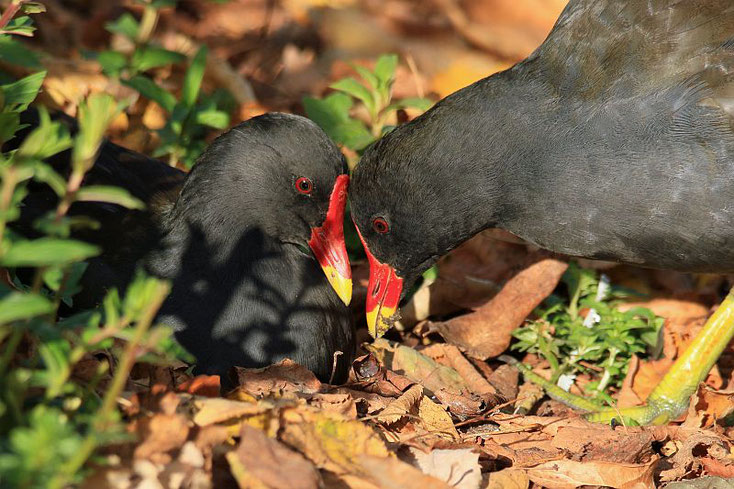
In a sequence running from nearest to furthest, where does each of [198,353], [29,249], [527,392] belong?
[29,249] < [198,353] < [527,392]

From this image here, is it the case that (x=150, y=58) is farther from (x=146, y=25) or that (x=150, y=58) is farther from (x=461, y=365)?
(x=461, y=365)

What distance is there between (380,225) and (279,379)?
100cm

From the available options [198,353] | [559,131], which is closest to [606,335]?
[559,131]

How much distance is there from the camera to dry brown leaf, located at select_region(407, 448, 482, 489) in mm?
2914

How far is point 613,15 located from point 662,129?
588mm

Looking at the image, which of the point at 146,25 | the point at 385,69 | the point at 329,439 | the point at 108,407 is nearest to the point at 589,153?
the point at 385,69

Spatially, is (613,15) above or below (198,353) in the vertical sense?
above

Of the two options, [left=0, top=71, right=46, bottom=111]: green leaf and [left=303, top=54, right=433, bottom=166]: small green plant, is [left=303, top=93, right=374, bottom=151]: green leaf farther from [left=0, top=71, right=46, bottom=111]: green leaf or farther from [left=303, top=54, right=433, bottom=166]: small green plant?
[left=0, top=71, right=46, bottom=111]: green leaf

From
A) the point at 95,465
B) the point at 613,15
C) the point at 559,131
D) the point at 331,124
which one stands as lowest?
the point at 95,465

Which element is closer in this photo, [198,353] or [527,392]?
[198,353]

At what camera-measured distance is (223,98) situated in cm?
568

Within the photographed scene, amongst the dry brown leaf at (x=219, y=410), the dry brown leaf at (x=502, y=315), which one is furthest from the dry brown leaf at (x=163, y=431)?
the dry brown leaf at (x=502, y=315)

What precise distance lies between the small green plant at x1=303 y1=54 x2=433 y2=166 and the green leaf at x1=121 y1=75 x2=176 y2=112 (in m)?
0.71

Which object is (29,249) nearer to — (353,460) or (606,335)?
(353,460)
